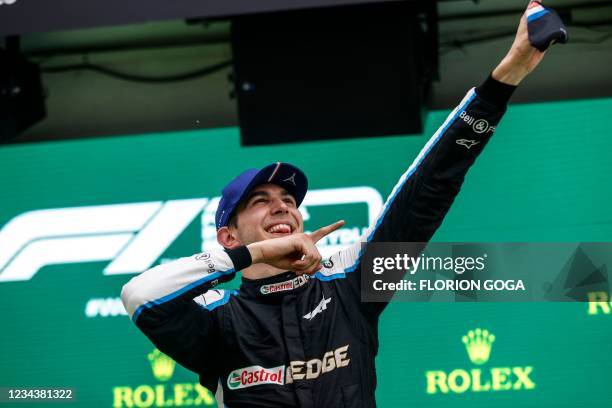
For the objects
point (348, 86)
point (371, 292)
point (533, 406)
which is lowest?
point (533, 406)

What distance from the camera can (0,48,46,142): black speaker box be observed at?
3777 millimetres

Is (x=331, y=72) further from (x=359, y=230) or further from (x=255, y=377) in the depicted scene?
(x=255, y=377)

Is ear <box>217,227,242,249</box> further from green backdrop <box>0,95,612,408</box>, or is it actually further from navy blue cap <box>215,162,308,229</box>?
green backdrop <box>0,95,612,408</box>

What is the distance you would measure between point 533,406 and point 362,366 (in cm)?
125

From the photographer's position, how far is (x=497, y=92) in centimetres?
189

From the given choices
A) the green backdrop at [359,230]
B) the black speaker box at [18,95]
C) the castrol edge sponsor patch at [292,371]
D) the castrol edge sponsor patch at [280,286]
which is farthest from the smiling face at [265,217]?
the black speaker box at [18,95]

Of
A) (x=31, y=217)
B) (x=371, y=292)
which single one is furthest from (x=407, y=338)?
(x=31, y=217)

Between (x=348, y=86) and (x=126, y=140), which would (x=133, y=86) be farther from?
(x=348, y=86)

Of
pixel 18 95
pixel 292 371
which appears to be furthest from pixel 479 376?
pixel 18 95

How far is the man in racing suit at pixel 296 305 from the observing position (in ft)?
6.37

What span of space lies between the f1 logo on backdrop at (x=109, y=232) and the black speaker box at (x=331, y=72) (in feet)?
0.89

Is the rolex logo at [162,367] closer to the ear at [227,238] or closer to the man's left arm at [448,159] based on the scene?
the ear at [227,238]

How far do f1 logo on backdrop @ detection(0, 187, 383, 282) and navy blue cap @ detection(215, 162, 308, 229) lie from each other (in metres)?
1.06

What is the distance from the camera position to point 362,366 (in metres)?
1.99
